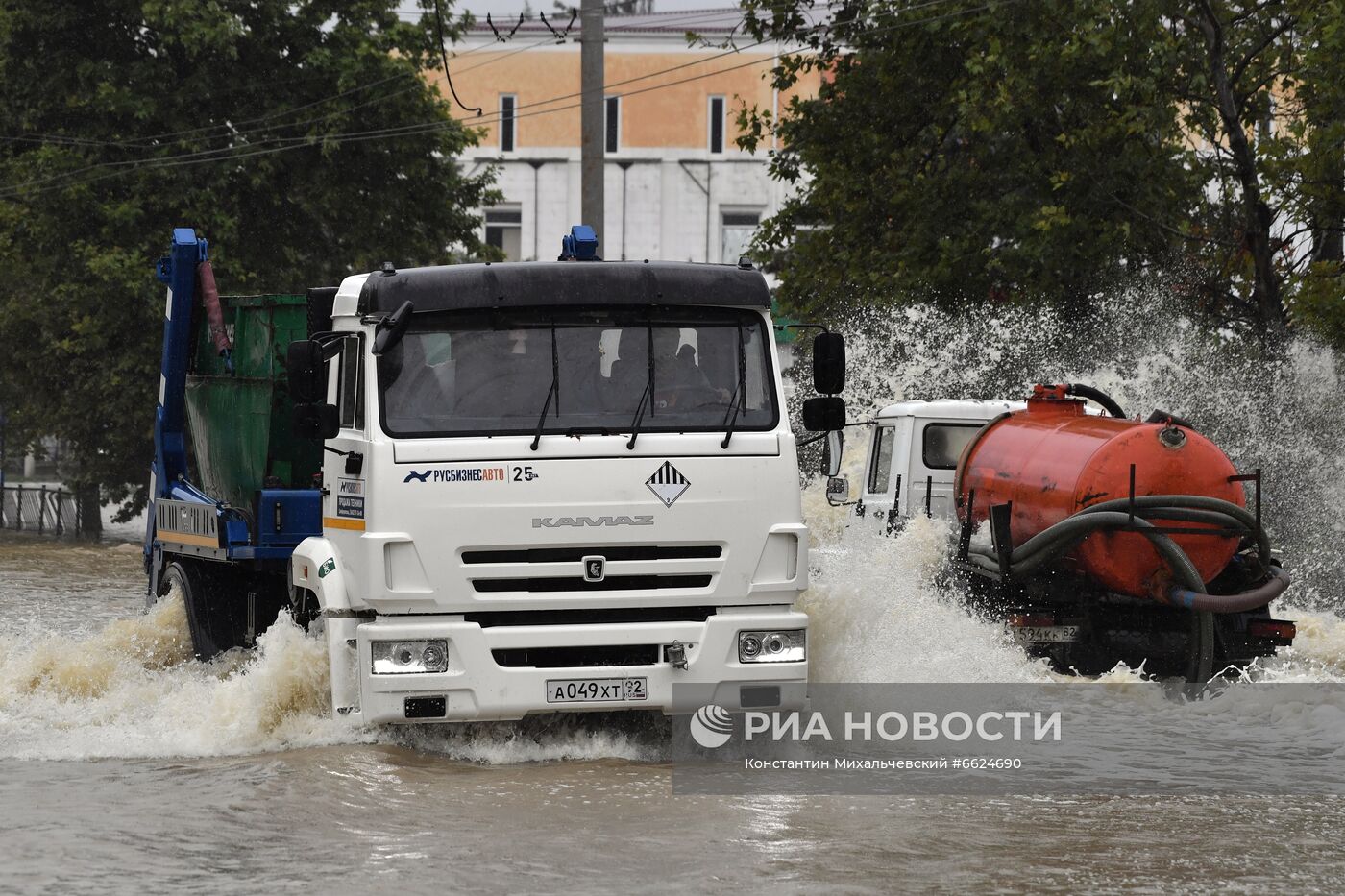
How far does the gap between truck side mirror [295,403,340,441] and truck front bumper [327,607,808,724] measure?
43.1 inches

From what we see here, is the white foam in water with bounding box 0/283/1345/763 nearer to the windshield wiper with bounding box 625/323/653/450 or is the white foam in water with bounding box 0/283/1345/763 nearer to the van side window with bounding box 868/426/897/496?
the van side window with bounding box 868/426/897/496

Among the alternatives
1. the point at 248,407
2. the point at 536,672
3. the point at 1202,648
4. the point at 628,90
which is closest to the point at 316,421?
the point at 536,672

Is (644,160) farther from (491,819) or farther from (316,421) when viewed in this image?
(491,819)

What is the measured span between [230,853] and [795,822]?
2.43 meters

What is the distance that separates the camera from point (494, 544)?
9742mm

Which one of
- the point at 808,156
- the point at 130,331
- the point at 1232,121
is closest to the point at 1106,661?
the point at 1232,121

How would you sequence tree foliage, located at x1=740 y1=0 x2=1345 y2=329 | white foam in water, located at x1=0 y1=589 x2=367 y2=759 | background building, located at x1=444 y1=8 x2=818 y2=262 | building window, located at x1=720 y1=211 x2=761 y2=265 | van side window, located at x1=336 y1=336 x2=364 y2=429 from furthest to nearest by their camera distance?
1. building window, located at x1=720 y1=211 x2=761 y2=265
2. background building, located at x1=444 y1=8 x2=818 y2=262
3. tree foliage, located at x1=740 y1=0 x2=1345 y2=329
4. white foam in water, located at x1=0 y1=589 x2=367 y2=759
5. van side window, located at x1=336 y1=336 x2=364 y2=429

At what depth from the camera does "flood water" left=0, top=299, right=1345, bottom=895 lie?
7.75 metres

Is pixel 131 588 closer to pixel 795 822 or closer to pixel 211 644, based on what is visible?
pixel 211 644

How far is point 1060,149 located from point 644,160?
3448 cm

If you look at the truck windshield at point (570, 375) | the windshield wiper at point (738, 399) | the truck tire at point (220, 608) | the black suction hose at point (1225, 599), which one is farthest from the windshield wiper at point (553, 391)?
the black suction hose at point (1225, 599)

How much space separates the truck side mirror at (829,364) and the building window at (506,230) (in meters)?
47.5

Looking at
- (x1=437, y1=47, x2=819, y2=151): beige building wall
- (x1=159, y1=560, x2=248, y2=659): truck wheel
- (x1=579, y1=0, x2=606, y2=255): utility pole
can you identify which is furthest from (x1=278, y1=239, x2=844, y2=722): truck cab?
(x1=437, y1=47, x2=819, y2=151): beige building wall

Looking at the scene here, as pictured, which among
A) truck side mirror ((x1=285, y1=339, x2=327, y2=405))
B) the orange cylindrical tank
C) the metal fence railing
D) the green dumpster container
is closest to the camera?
truck side mirror ((x1=285, y1=339, x2=327, y2=405))
